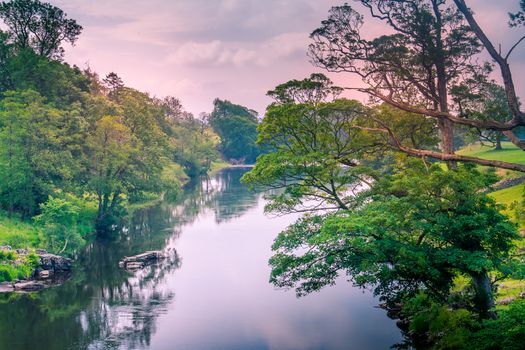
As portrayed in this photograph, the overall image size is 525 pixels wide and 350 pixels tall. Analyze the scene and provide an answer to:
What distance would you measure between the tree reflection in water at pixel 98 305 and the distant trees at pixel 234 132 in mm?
113026

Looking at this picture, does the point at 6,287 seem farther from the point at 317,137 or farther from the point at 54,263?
the point at 317,137

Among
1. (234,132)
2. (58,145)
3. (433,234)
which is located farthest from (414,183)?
(234,132)

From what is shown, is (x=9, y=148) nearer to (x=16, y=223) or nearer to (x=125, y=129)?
(x=16, y=223)

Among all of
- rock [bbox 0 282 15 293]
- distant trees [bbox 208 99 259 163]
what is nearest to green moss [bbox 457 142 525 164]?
rock [bbox 0 282 15 293]

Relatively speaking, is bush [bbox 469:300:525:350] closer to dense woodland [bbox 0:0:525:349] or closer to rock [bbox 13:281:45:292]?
dense woodland [bbox 0:0:525:349]

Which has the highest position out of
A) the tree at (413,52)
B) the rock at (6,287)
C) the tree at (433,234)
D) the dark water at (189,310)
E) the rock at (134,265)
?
the tree at (413,52)

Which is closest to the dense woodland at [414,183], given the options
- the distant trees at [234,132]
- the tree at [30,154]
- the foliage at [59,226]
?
the foliage at [59,226]

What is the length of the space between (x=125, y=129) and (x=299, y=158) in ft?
98.5

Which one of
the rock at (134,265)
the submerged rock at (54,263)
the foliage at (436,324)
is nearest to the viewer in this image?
the foliage at (436,324)

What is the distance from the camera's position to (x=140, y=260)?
120 feet

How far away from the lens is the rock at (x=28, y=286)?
96.9 feet

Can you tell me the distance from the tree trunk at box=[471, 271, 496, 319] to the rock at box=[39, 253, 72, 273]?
1099 inches

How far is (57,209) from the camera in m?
37.0

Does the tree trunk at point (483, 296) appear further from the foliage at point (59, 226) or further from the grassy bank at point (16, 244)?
the foliage at point (59, 226)
